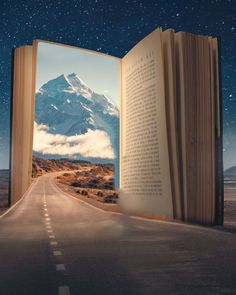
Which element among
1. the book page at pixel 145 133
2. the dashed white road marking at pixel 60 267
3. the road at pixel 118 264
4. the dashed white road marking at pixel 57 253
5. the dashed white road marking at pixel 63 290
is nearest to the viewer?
the dashed white road marking at pixel 63 290

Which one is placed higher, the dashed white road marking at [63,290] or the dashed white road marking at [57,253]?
the dashed white road marking at [63,290]

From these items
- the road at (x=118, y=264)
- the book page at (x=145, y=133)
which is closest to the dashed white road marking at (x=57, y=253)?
the road at (x=118, y=264)

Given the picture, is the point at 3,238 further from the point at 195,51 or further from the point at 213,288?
the point at 195,51

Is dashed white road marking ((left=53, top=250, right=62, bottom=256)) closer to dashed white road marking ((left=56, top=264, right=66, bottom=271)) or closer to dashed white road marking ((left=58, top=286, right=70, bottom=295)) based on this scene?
dashed white road marking ((left=56, top=264, right=66, bottom=271))

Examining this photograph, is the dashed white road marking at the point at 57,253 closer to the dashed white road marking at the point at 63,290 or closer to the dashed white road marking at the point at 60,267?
the dashed white road marking at the point at 60,267

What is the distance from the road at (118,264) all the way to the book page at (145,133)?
293 inches

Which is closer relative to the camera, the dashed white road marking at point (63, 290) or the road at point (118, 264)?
the dashed white road marking at point (63, 290)

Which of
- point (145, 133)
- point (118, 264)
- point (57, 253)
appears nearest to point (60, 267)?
point (118, 264)

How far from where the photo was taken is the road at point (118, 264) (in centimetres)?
730

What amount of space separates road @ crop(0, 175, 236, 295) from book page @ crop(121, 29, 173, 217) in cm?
744

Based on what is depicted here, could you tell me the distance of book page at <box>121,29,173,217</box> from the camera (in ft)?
75.0

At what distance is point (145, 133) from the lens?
2486 centimetres

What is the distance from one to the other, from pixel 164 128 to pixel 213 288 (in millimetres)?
15412

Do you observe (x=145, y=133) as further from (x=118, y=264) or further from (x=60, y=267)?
(x=60, y=267)
